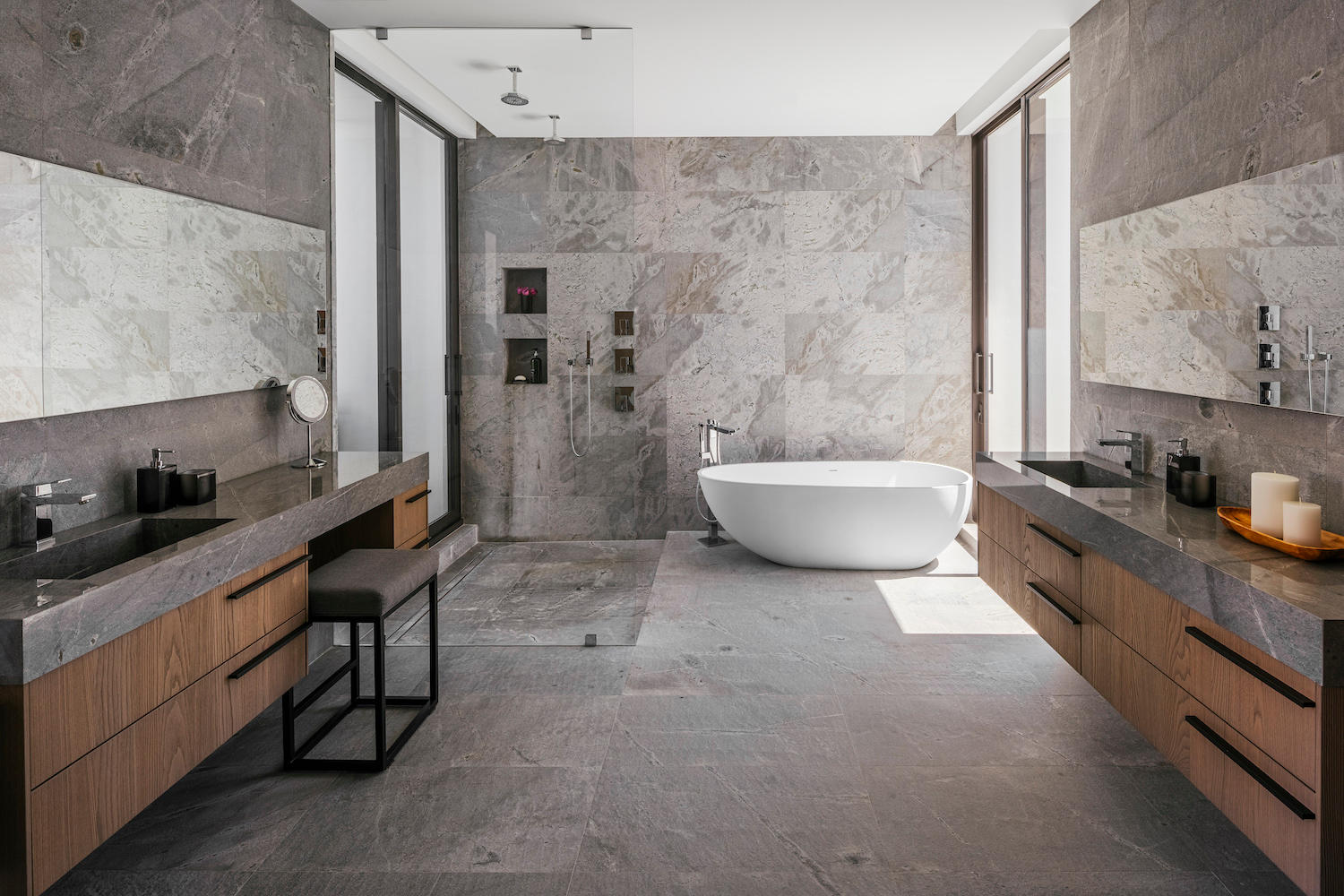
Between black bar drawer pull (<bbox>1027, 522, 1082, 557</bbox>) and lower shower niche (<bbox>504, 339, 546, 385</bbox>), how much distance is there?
6.29ft

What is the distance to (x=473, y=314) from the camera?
3.94m

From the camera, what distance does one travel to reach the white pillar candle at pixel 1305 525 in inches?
82.8

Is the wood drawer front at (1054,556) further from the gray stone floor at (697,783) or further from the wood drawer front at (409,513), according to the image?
the wood drawer front at (409,513)

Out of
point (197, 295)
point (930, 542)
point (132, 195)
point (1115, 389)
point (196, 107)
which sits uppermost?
point (196, 107)

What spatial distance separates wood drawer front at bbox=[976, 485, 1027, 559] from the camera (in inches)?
129

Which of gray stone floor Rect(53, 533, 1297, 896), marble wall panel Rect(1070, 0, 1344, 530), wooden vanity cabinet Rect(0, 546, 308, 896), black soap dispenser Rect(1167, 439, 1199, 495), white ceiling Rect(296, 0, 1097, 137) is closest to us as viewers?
wooden vanity cabinet Rect(0, 546, 308, 896)

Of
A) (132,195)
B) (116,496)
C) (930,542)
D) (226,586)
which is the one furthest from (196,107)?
(930,542)

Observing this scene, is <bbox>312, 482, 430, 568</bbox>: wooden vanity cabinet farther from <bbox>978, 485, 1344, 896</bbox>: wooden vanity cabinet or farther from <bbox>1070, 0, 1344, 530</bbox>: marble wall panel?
<bbox>1070, 0, 1344, 530</bbox>: marble wall panel

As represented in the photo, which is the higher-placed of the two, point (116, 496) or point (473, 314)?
point (473, 314)

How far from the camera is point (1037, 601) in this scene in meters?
3.10

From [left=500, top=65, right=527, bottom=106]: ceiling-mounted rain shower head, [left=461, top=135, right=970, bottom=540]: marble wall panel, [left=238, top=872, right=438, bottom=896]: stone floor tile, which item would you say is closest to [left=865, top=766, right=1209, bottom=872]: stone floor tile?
[left=238, top=872, right=438, bottom=896]: stone floor tile

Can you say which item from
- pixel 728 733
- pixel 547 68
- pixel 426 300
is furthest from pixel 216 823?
pixel 547 68

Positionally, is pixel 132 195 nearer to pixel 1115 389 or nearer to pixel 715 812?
pixel 715 812

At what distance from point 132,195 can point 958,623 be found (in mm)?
3505
